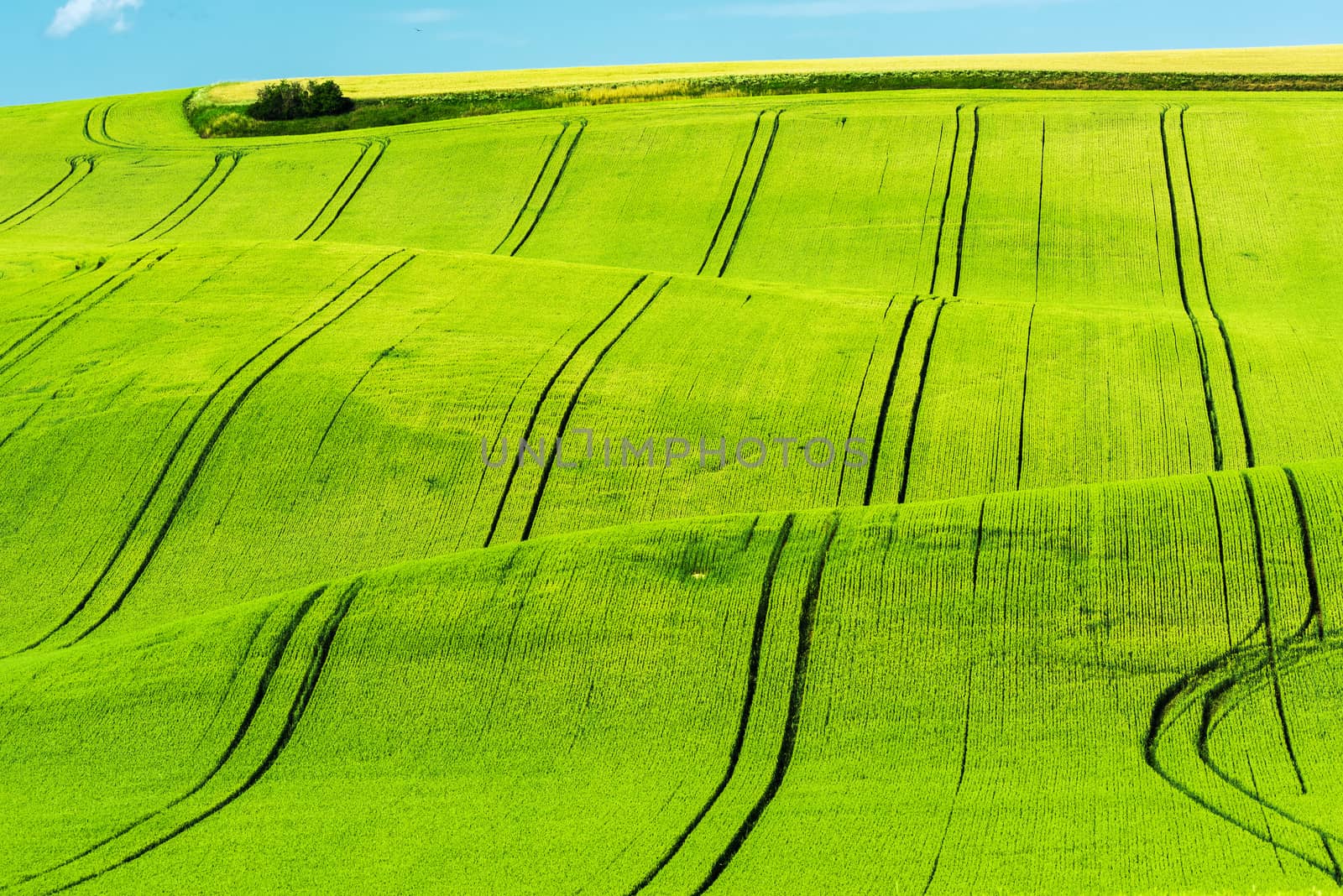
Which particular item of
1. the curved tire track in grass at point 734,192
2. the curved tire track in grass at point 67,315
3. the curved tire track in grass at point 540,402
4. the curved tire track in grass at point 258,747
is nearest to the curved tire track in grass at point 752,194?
the curved tire track in grass at point 734,192

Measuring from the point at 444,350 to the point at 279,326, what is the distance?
4928mm

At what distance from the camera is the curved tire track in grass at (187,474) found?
76.8 feet

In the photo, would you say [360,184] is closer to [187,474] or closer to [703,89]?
[703,89]

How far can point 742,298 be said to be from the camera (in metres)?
33.1

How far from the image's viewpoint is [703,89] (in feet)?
181

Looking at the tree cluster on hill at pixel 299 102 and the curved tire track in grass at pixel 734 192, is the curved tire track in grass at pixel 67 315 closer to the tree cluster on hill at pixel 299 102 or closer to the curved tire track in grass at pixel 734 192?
the curved tire track in grass at pixel 734 192

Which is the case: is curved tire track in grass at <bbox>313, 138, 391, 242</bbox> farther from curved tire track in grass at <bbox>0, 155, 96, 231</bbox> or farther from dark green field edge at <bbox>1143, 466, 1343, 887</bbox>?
dark green field edge at <bbox>1143, 466, 1343, 887</bbox>

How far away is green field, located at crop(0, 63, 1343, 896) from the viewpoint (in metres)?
15.8

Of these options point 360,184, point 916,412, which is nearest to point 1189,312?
point 916,412

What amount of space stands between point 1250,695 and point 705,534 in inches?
342

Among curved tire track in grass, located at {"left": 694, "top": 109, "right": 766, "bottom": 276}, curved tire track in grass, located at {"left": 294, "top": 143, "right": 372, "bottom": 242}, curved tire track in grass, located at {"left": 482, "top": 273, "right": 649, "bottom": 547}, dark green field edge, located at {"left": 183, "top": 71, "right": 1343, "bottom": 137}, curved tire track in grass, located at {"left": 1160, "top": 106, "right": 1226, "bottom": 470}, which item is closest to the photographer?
curved tire track in grass, located at {"left": 482, "top": 273, "right": 649, "bottom": 547}

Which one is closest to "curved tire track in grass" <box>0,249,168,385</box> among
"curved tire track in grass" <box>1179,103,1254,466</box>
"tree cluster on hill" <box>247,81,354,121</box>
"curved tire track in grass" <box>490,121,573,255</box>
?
"curved tire track in grass" <box>490,121,573,255</box>

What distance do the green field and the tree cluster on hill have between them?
13203 mm

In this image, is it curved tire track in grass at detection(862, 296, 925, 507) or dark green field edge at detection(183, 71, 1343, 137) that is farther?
dark green field edge at detection(183, 71, 1343, 137)
